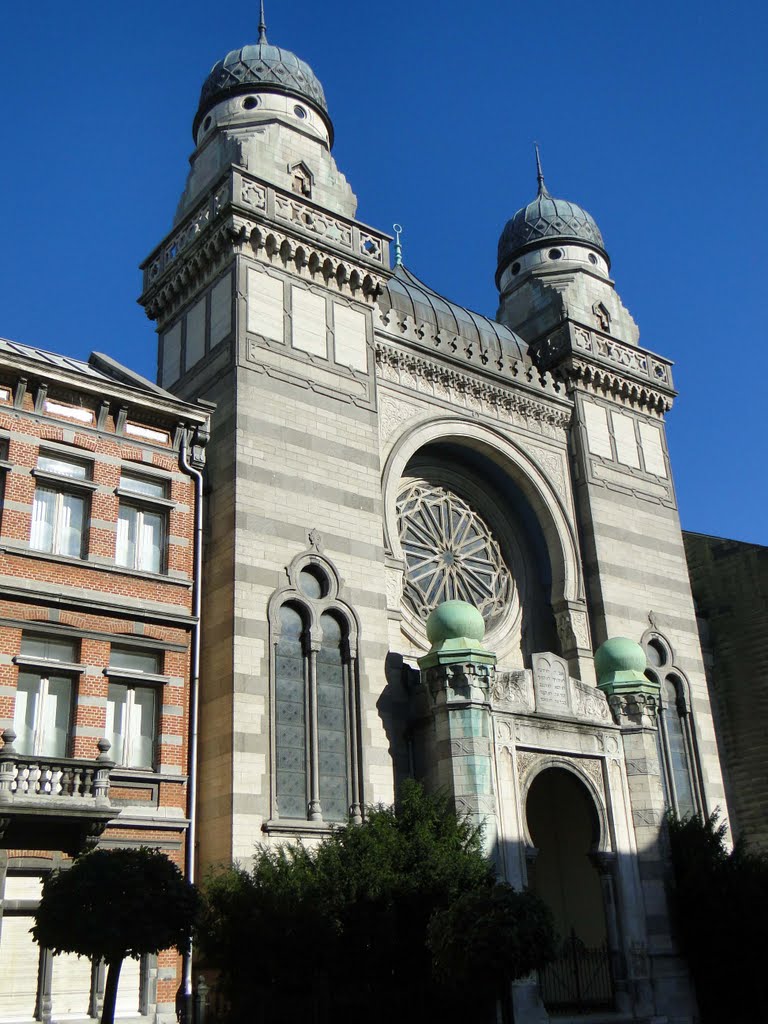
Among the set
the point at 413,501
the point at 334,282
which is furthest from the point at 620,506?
the point at 334,282

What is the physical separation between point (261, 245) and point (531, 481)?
34.5 ft

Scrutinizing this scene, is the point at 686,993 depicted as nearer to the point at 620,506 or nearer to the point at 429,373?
the point at 620,506

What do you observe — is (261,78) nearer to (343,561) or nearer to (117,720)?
(343,561)

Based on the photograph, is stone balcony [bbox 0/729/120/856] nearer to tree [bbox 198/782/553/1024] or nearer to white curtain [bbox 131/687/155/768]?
white curtain [bbox 131/687/155/768]

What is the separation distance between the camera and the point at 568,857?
29.0m

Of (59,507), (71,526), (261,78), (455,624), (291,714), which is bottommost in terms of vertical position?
(291,714)

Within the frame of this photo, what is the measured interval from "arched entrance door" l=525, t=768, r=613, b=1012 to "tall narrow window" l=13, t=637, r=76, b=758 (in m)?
11.1

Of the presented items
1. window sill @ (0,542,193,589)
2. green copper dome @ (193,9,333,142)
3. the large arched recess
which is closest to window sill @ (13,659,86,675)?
window sill @ (0,542,193,589)

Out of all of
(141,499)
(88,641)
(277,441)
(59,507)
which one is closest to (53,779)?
(88,641)

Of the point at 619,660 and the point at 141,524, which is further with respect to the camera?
the point at 619,660

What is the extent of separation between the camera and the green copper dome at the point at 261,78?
31719mm

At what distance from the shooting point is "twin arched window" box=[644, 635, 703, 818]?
3038cm

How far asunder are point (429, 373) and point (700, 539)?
1426 cm

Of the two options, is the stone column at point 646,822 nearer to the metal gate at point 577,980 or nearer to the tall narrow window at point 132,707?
the metal gate at point 577,980
